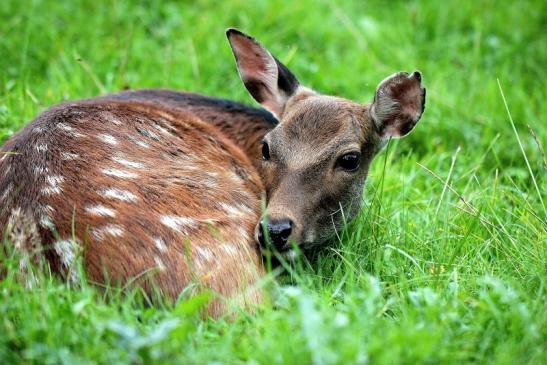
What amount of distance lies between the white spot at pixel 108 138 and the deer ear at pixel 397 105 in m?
1.67

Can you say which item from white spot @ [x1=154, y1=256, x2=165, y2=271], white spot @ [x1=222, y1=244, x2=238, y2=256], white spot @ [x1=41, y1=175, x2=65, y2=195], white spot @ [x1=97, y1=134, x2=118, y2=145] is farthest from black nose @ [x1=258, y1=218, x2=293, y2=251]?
white spot @ [x1=41, y1=175, x2=65, y2=195]

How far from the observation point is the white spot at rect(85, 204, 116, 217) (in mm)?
4170

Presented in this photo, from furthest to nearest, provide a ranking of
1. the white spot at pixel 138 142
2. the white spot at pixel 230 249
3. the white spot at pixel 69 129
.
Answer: the white spot at pixel 138 142, the white spot at pixel 69 129, the white spot at pixel 230 249

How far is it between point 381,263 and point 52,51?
14.1 feet

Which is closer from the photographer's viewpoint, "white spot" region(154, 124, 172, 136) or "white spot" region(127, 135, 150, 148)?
"white spot" region(127, 135, 150, 148)

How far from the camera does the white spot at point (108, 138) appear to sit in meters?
4.78

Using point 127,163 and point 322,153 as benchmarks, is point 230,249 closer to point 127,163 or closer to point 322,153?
point 127,163

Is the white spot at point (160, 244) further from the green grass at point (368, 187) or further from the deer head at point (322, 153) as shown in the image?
the deer head at point (322, 153)

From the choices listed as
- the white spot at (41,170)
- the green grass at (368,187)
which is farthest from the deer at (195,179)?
the green grass at (368,187)

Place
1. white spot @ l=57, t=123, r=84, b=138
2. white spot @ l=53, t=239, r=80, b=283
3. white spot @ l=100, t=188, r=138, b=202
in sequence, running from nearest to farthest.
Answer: white spot @ l=53, t=239, r=80, b=283, white spot @ l=100, t=188, r=138, b=202, white spot @ l=57, t=123, r=84, b=138

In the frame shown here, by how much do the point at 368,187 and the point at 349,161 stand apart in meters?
0.91

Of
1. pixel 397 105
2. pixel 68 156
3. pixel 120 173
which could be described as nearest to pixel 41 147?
pixel 68 156

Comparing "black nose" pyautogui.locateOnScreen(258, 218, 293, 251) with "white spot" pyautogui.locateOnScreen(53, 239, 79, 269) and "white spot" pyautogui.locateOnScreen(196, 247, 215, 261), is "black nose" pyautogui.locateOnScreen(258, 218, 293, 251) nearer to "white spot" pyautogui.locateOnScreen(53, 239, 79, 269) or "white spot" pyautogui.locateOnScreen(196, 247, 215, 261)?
"white spot" pyautogui.locateOnScreen(196, 247, 215, 261)

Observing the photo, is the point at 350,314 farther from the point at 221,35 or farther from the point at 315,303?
the point at 221,35
